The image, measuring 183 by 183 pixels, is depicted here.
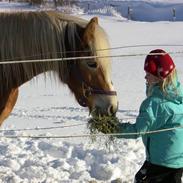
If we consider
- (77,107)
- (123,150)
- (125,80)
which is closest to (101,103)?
(123,150)

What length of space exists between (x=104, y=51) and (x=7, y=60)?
2.36 feet

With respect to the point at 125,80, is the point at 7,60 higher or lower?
higher

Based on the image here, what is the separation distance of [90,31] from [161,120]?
2.62ft

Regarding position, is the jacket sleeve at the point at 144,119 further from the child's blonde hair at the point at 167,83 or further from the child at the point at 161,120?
the child's blonde hair at the point at 167,83

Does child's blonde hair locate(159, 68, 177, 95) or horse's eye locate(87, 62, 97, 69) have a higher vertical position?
horse's eye locate(87, 62, 97, 69)

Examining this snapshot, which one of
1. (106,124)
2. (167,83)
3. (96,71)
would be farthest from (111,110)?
(167,83)

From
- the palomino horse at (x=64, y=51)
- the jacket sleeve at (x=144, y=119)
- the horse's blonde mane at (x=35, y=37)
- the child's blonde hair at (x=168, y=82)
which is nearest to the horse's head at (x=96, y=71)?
the palomino horse at (x=64, y=51)

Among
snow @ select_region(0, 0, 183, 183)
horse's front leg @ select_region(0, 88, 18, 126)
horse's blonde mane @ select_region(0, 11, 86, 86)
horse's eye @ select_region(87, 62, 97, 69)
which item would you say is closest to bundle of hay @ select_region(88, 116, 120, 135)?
snow @ select_region(0, 0, 183, 183)

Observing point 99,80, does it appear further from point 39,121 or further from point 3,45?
point 39,121

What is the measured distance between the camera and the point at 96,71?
10.4 feet

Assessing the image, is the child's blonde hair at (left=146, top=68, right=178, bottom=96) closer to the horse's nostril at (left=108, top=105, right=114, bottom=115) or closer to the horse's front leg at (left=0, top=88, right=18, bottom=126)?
the horse's nostril at (left=108, top=105, right=114, bottom=115)

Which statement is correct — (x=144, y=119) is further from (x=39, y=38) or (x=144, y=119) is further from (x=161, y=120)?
(x=39, y=38)

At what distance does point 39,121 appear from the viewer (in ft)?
22.2

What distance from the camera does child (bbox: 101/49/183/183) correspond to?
114 inches
